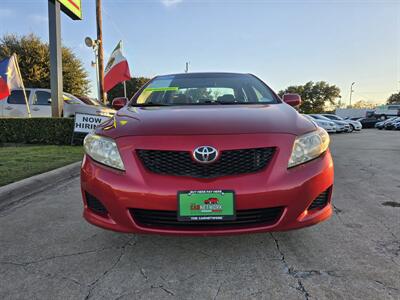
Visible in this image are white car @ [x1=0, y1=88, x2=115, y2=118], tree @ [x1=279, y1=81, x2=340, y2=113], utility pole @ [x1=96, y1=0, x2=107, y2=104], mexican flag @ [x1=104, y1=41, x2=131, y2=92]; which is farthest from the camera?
tree @ [x1=279, y1=81, x2=340, y2=113]

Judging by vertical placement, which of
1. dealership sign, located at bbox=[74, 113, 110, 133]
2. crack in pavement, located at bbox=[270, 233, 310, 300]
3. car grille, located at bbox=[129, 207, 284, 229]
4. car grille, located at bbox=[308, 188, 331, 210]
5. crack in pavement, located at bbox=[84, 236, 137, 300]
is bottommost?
crack in pavement, located at bbox=[84, 236, 137, 300]

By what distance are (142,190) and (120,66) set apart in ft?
38.5

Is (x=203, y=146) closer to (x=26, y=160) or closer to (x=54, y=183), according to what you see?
(x=54, y=183)

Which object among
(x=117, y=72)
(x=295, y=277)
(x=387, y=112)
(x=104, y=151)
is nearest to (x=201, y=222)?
(x=295, y=277)

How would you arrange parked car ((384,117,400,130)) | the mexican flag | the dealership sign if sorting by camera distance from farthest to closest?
parked car ((384,117,400,130)) < the mexican flag < the dealership sign

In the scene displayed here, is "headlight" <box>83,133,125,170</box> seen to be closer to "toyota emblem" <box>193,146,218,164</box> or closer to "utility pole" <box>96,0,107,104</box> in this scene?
"toyota emblem" <box>193,146,218,164</box>

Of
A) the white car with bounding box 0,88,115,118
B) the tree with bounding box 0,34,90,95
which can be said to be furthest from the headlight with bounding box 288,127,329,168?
the tree with bounding box 0,34,90,95

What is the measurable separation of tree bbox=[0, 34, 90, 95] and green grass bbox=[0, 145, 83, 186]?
17920mm

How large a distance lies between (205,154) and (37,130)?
838 cm

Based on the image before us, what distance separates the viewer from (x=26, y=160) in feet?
20.5

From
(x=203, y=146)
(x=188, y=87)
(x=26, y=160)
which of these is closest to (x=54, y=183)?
(x=26, y=160)

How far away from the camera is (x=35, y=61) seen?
2369 centimetres

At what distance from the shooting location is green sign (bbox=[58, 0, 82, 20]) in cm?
1034

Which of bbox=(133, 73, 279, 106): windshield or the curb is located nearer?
bbox=(133, 73, 279, 106): windshield
